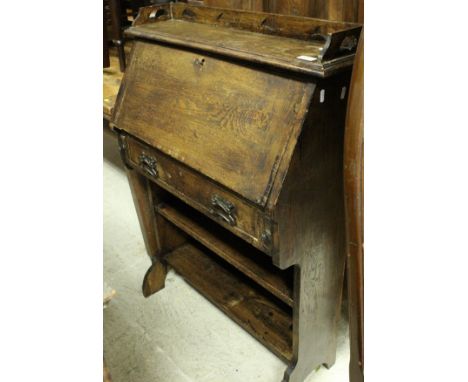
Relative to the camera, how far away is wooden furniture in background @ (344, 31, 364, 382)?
2.27ft

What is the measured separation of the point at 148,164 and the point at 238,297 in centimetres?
65

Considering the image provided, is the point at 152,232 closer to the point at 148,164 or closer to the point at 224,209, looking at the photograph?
the point at 148,164

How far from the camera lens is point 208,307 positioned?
196 cm

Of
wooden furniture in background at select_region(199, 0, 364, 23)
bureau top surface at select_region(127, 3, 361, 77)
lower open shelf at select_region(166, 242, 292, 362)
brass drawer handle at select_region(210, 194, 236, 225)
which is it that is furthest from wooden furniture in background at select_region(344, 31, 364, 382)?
lower open shelf at select_region(166, 242, 292, 362)

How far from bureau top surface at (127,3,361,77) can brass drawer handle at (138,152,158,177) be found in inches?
14.7

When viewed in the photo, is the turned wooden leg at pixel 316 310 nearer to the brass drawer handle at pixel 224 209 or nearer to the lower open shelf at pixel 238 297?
the lower open shelf at pixel 238 297

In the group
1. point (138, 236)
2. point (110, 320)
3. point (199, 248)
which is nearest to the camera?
point (110, 320)

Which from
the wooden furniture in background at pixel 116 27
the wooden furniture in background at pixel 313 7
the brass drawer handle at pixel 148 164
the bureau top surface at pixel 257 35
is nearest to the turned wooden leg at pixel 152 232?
the brass drawer handle at pixel 148 164

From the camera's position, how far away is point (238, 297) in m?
1.79

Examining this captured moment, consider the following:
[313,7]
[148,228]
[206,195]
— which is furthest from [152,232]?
[313,7]

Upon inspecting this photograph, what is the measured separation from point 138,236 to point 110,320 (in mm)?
600
